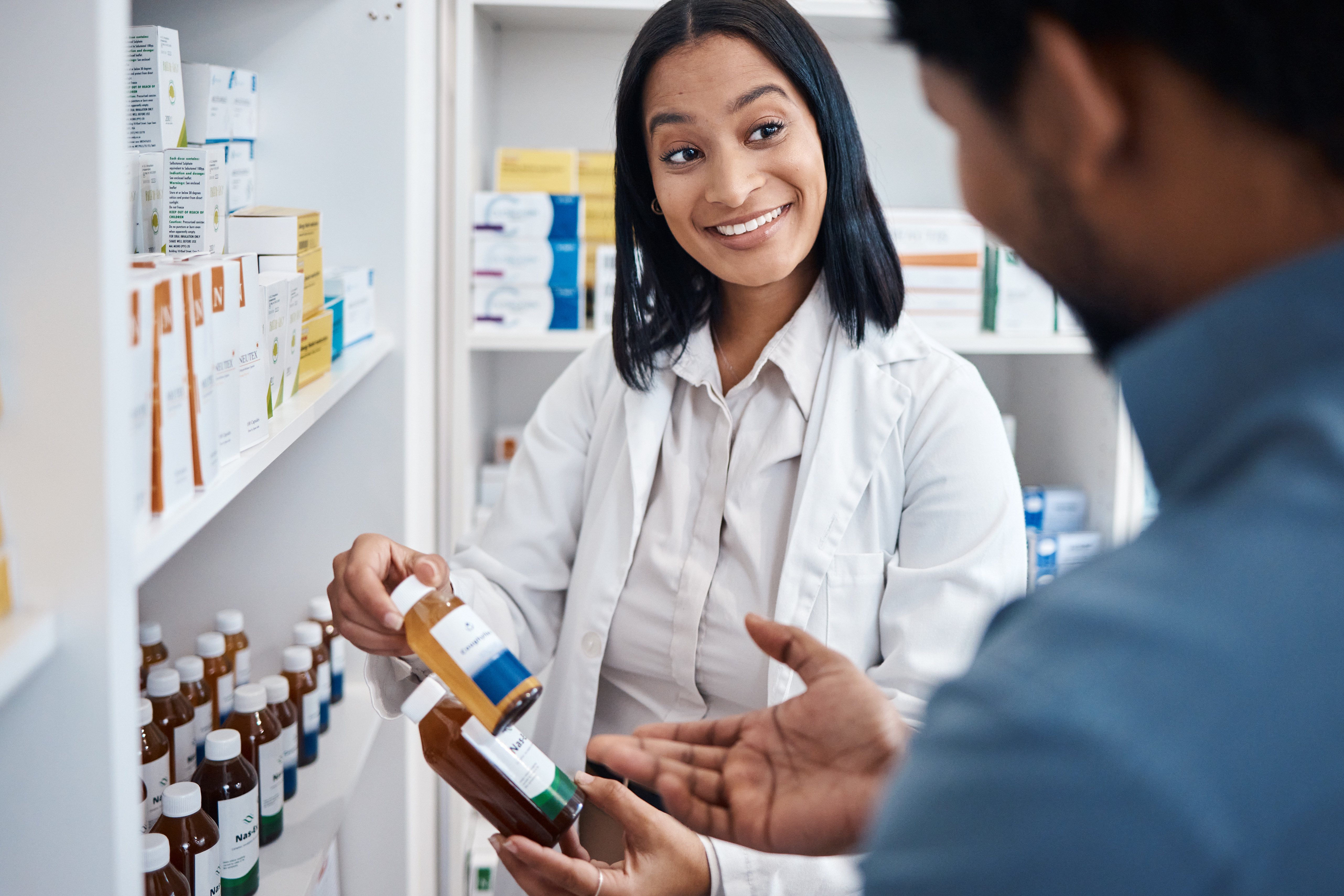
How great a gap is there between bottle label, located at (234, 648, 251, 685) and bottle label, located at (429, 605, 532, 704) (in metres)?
0.58

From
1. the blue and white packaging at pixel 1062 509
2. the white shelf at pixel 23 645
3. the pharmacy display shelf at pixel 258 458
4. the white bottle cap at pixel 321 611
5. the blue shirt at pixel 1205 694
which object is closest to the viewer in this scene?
the blue shirt at pixel 1205 694

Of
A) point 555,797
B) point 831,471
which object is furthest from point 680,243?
point 555,797

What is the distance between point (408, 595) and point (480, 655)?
13 cm

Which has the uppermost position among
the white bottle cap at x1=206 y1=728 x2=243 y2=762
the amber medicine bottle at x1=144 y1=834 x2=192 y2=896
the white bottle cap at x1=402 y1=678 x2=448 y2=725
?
the white bottle cap at x1=402 y1=678 x2=448 y2=725

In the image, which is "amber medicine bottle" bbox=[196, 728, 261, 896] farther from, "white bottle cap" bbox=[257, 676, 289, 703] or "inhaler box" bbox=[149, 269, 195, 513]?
"inhaler box" bbox=[149, 269, 195, 513]

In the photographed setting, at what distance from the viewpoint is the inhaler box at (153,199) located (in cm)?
110

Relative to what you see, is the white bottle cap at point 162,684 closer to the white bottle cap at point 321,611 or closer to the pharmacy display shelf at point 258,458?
the pharmacy display shelf at point 258,458

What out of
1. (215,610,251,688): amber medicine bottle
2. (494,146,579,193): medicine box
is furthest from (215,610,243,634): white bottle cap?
(494,146,579,193): medicine box

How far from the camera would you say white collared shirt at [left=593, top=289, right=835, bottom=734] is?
52.5 inches

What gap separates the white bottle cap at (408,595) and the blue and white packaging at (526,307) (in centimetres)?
111

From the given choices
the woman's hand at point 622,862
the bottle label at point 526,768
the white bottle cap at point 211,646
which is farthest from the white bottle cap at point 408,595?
the white bottle cap at point 211,646

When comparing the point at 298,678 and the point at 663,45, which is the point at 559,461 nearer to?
the point at 298,678

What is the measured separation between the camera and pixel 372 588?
1.17 metres

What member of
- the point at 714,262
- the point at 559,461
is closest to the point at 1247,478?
the point at 714,262
